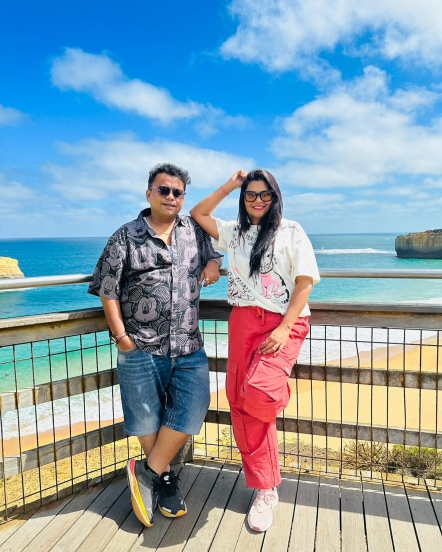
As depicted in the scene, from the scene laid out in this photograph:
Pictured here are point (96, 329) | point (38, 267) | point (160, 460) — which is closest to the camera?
point (160, 460)

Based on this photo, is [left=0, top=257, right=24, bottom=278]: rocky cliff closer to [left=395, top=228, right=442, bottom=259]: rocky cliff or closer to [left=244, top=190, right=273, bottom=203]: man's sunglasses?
[left=244, top=190, right=273, bottom=203]: man's sunglasses

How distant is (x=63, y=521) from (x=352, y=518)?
1430mm

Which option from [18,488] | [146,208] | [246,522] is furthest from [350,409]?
[146,208]

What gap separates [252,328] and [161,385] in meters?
0.59

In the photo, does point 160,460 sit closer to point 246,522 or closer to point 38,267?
point 246,522

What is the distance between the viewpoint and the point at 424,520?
83.9 inches

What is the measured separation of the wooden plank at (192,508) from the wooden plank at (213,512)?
23 millimetres

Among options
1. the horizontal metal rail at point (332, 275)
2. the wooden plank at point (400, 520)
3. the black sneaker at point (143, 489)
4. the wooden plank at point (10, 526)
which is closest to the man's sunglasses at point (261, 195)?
the horizontal metal rail at point (332, 275)

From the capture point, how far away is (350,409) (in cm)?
777

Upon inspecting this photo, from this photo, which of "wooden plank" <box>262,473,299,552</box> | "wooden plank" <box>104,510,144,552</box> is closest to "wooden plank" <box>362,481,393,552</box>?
"wooden plank" <box>262,473,299,552</box>

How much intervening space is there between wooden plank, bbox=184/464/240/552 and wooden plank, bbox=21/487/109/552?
61 centimetres

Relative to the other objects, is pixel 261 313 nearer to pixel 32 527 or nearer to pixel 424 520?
pixel 424 520

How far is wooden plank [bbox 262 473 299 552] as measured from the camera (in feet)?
6.52

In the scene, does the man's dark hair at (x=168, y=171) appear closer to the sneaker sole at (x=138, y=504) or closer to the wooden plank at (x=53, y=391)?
the wooden plank at (x=53, y=391)
